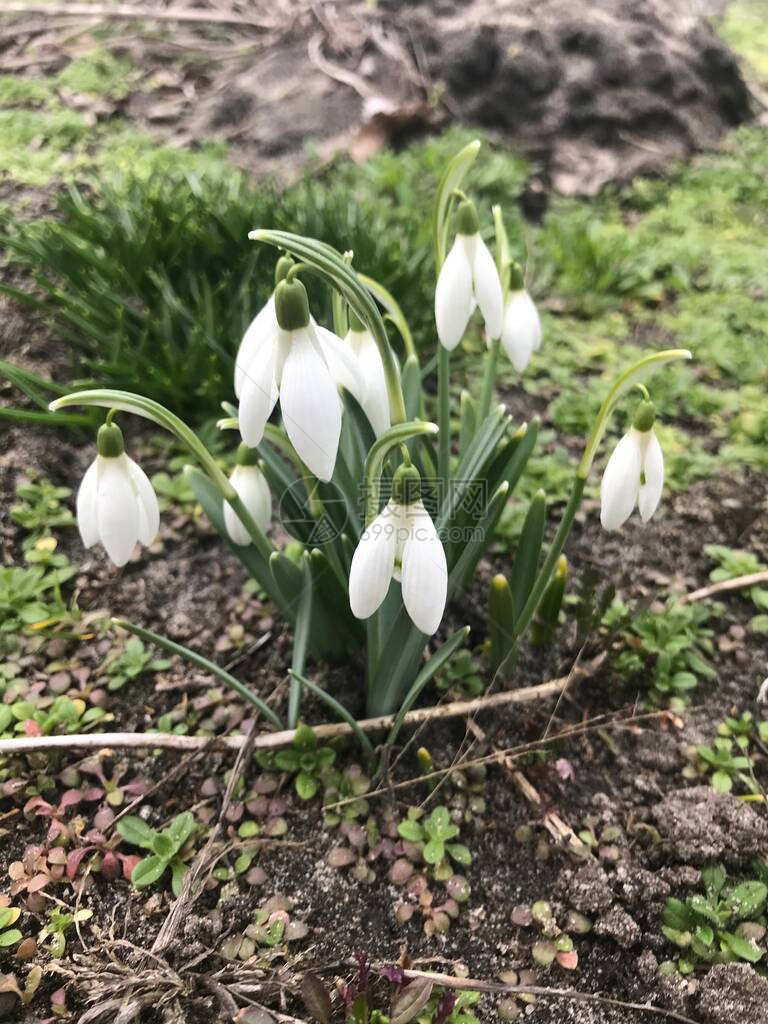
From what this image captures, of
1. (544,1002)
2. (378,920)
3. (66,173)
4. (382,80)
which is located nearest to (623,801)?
(544,1002)

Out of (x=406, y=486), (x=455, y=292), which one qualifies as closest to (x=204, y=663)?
(x=406, y=486)

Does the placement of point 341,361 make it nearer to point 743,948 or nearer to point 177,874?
point 177,874

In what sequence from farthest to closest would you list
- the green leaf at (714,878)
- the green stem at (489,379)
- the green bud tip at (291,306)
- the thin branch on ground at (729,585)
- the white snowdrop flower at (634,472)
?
the thin branch on ground at (729,585), the green stem at (489,379), the green leaf at (714,878), the white snowdrop flower at (634,472), the green bud tip at (291,306)

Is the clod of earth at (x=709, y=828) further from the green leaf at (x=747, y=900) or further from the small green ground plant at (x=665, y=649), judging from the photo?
the small green ground plant at (x=665, y=649)

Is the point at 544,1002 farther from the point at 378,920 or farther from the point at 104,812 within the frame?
the point at 104,812

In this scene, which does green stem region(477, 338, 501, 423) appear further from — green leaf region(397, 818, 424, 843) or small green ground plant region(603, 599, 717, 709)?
green leaf region(397, 818, 424, 843)

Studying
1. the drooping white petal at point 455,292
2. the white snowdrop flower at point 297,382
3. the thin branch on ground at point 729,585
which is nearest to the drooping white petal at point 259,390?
the white snowdrop flower at point 297,382

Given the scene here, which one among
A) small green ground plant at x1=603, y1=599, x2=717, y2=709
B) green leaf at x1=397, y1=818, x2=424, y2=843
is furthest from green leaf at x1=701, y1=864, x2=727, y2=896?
green leaf at x1=397, y1=818, x2=424, y2=843
